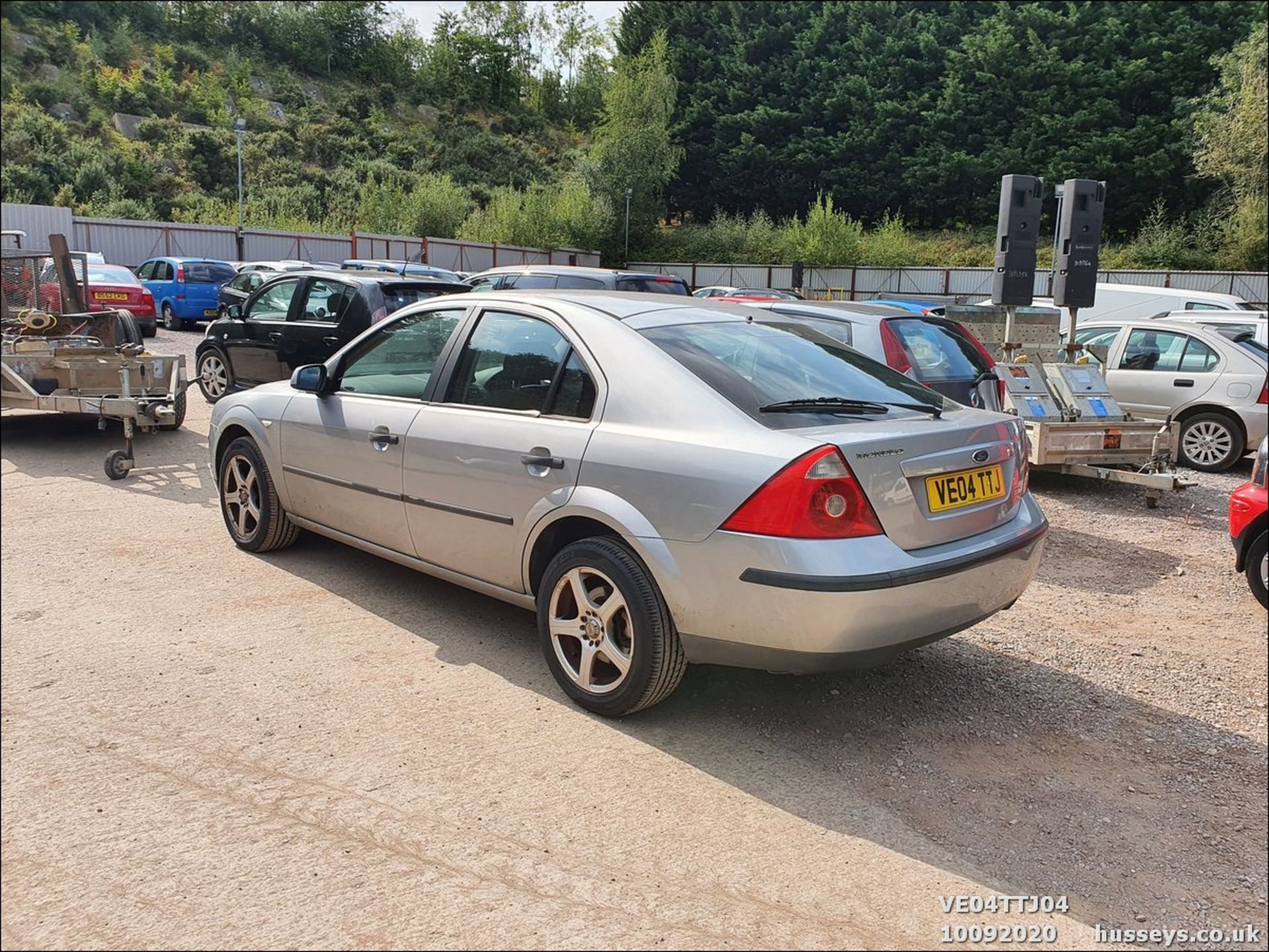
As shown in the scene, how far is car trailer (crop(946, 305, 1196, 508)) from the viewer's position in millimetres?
7820

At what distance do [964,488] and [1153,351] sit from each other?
26.6 feet

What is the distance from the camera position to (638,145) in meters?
46.6

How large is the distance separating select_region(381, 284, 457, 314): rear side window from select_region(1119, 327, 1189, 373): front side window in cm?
740

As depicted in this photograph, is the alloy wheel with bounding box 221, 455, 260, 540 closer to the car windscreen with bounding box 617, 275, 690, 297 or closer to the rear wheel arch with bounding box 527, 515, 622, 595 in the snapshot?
the rear wheel arch with bounding box 527, 515, 622, 595

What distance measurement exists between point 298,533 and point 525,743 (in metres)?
2.59

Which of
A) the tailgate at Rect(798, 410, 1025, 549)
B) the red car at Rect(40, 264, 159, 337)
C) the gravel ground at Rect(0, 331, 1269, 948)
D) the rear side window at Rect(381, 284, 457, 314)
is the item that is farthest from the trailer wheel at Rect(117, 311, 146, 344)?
the red car at Rect(40, 264, 159, 337)

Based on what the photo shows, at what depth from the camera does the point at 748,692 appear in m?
3.81

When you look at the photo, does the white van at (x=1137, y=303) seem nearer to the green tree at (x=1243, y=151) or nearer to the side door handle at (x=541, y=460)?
the side door handle at (x=541, y=460)

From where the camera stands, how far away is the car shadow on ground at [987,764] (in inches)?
98.5

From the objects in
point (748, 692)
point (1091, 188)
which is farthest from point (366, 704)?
point (1091, 188)

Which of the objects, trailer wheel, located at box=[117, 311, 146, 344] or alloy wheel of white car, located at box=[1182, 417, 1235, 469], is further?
alloy wheel of white car, located at box=[1182, 417, 1235, 469]

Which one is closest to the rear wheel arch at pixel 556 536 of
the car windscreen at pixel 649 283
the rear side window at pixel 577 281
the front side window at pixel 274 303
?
the front side window at pixel 274 303

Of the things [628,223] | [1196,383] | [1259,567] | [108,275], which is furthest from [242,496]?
[628,223]

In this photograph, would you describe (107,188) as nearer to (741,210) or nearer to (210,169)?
(210,169)
